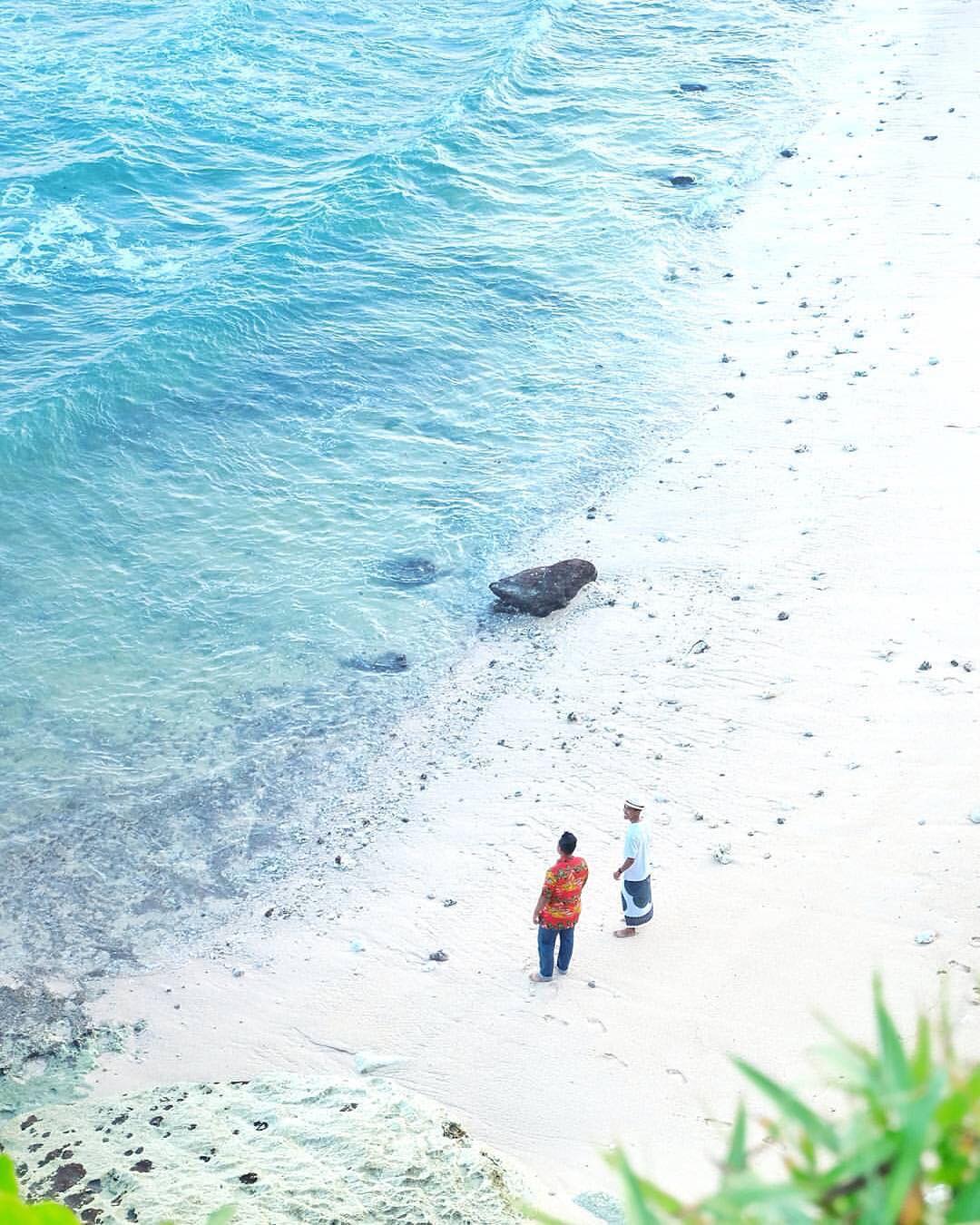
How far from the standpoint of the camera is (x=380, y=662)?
1680cm

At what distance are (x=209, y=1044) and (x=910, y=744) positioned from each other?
290 inches

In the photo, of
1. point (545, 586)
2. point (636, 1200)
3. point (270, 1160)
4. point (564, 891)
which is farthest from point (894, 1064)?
point (545, 586)

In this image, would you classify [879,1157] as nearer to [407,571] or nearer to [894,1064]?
[894,1064]

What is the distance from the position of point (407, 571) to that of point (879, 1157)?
54.4 feet

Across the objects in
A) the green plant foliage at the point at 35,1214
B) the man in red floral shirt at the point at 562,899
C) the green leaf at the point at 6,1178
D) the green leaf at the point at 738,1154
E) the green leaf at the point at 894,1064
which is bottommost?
the man in red floral shirt at the point at 562,899

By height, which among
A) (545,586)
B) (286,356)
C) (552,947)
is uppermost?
(286,356)

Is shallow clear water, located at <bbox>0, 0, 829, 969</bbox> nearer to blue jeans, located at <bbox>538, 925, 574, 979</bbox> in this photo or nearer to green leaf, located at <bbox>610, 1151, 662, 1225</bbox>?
blue jeans, located at <bbox>538, 925, 574, 979</bbox>

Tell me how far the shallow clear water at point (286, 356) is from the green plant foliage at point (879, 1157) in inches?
452

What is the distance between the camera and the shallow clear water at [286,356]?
15453mm

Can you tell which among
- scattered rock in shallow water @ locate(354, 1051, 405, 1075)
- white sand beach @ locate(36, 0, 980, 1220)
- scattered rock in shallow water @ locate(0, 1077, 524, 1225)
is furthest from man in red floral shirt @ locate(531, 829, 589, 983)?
scattered rock in shallow water @ locate(0, 1077, 524, 1225)

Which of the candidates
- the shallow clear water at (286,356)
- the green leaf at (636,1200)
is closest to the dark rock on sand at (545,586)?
the shallow clear water at (286,356)

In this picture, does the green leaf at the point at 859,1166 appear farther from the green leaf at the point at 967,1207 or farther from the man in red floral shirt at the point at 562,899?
the man in red floral shirt at the point at 562,899

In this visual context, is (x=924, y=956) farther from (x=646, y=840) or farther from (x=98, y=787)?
(x=98, y=787)

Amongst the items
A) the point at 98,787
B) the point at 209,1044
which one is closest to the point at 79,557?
the point at 98,787
